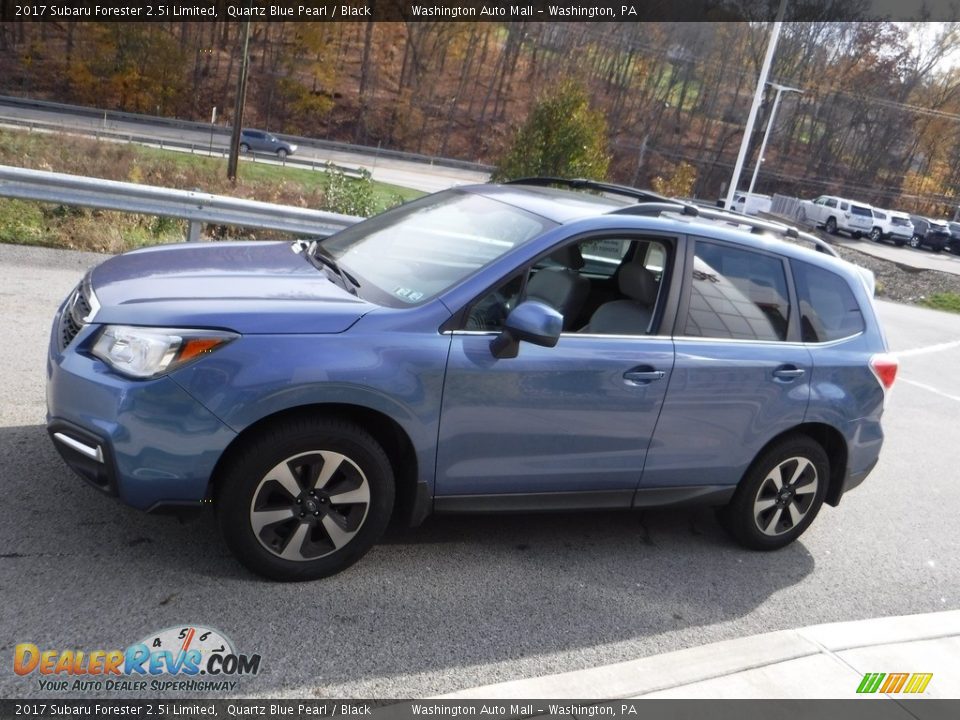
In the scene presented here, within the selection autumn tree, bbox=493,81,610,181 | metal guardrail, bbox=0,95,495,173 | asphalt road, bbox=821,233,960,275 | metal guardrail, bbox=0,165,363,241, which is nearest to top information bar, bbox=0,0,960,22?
metal guardrail, bbox=0,95,495,173

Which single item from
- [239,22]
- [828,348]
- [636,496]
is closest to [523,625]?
[636,496]

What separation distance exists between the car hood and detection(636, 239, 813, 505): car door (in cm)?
165

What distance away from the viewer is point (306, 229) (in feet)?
34.2

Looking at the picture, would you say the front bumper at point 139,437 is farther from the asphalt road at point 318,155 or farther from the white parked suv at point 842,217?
the white parked suv at point 842,217

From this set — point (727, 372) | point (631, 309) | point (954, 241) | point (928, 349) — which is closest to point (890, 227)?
point (954, 241)

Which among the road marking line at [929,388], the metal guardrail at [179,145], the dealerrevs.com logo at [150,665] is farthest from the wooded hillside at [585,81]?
the dealerrevs.com logo at [150,665]

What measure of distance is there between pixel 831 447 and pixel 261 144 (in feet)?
158

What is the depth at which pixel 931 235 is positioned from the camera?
51.9m

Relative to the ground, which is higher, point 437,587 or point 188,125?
point 437,587

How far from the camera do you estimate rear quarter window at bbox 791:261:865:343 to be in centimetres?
480

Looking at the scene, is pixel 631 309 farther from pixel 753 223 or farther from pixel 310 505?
pixel 310 505

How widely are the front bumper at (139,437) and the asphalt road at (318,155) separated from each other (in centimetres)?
3616

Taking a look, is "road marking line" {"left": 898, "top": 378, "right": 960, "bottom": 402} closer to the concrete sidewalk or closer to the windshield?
the concrete sidewalk

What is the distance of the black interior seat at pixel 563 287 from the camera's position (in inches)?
164
